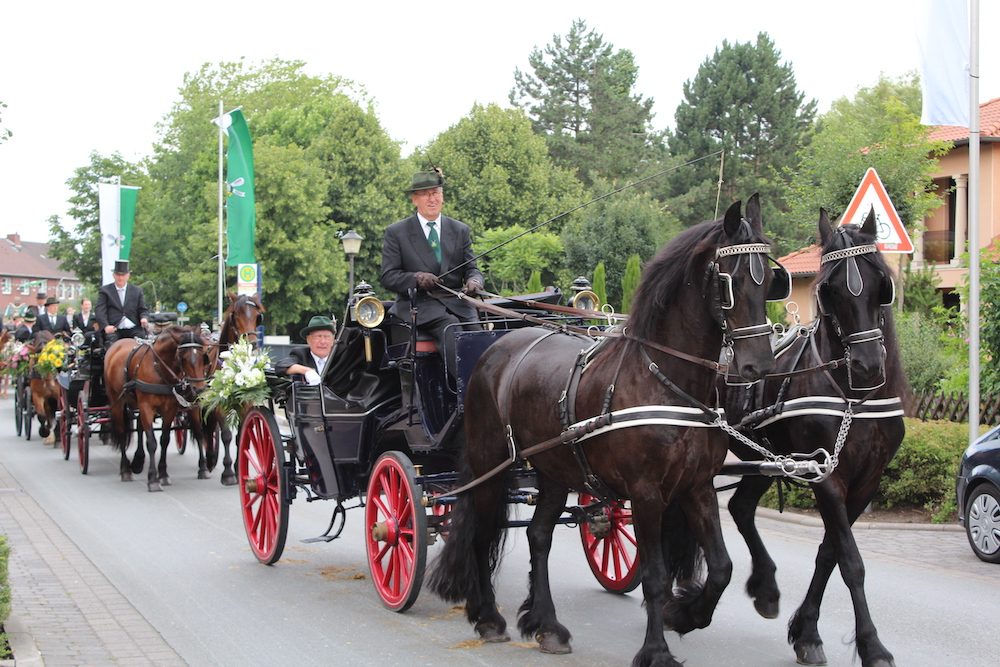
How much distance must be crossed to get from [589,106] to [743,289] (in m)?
60.9

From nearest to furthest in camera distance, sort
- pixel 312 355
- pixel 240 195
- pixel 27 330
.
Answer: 1. pixel 312 355
2. pixel 27 330
3. pixel 240 195

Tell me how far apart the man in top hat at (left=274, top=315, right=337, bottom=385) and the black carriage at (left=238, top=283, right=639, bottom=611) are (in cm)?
16

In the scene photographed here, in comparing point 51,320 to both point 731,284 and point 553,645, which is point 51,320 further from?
point 731,284

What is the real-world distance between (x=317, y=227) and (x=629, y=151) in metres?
22.5

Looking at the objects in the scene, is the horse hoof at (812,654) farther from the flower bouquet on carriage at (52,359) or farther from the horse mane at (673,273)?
the flower bouquet on carriage at (52,359)

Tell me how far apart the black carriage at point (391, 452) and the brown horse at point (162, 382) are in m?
4.80

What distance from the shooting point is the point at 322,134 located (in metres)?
50.7

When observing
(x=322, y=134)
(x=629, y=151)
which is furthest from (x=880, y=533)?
(x=629, y=151)

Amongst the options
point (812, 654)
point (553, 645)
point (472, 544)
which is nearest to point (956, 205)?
point (472, 544)

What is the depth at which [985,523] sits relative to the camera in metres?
9.12

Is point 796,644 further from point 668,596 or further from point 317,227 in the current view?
point 317,227

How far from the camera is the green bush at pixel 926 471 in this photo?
10805 millimetres

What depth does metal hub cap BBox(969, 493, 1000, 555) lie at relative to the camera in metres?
9.02

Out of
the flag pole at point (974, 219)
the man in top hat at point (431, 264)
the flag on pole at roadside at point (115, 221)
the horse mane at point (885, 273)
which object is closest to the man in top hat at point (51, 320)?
the flag on pole at roadside at point (115, 221)
